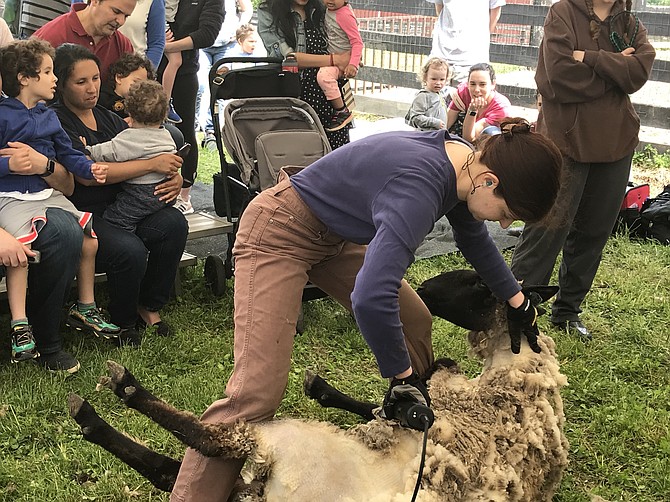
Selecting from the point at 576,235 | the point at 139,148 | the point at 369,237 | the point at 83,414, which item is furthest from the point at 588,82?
the point at 83,414

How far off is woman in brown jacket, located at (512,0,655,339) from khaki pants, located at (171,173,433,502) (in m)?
1.74

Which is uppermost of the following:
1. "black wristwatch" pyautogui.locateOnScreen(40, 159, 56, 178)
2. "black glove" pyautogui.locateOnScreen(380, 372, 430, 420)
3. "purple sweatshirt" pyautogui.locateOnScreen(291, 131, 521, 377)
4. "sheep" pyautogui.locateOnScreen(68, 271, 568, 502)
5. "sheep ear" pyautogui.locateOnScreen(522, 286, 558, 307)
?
"purple sweatshirt" pyautogui.locateOnScreen(291, 131, 521, 377)

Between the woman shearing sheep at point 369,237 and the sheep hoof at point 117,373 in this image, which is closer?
the woman shearing sheep at point 369,237

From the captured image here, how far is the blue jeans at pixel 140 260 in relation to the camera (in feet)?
12.9

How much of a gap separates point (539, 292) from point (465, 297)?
0.29 metres

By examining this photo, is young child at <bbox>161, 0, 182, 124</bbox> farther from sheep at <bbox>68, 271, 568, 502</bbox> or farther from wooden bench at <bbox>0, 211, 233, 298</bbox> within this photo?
sheep at <bbox>68, 271, 568, 502</bbox>

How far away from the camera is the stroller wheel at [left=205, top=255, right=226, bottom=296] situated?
467 cm

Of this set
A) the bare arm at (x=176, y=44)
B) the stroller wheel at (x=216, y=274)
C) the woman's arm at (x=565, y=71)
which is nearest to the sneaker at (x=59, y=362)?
the stroller wheel at (x=216, y=274)

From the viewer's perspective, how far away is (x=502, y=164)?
2.18 meters

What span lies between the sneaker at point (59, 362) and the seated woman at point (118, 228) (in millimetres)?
368

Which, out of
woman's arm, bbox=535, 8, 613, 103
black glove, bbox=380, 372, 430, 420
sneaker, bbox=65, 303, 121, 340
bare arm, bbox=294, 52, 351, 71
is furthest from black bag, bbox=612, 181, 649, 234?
black glove, bbox=380, 372, 430, 420

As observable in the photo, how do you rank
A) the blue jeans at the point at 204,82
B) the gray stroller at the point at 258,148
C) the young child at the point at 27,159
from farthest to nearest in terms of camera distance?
the blue jeans at the point at 204,82 → the gray stroller at the point at 258,148 → the young child at the point at 27,159

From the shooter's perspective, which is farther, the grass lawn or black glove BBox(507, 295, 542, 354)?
the grass lawn

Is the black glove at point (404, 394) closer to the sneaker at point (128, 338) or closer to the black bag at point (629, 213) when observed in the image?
the sneaker at point (128, 338)
